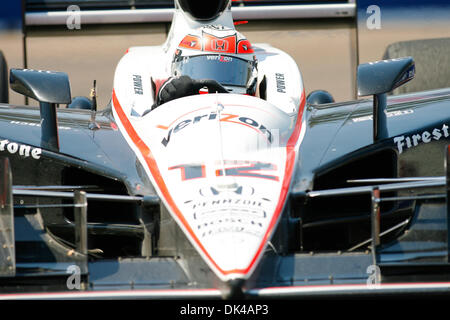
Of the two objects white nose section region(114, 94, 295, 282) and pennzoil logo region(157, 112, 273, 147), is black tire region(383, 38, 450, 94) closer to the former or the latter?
white nose section region(114, 94, 295, 282)

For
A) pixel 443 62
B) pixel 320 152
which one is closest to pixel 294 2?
pixel 443 62

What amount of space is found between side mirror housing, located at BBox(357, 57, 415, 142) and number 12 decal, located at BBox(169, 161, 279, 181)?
92cm

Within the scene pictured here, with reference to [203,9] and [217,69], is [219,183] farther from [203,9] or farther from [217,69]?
[203,9]

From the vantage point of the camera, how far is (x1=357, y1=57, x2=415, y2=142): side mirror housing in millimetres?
5195

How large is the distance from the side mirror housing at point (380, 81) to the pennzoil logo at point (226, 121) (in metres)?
0.65

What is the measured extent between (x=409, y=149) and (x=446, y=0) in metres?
6.14

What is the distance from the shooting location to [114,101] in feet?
19.9

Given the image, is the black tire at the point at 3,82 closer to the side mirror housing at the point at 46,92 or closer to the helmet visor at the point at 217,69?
the helmet visor at the point at 217,69

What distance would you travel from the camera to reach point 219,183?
4.29m

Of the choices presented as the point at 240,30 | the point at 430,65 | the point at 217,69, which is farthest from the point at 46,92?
the point at 240,30

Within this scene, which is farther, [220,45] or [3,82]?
[3,82]

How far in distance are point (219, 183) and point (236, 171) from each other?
0.63 feet

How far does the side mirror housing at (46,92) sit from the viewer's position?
5.16m

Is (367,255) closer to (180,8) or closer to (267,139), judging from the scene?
(267,139)
